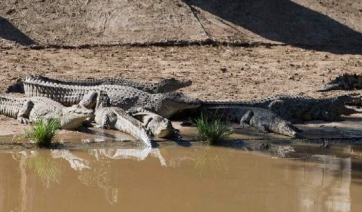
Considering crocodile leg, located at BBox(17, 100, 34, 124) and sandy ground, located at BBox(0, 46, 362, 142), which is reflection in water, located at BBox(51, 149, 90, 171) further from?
sandy ground, located at BBox(0, 46, 362, 142)

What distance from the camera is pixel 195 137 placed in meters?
9.30

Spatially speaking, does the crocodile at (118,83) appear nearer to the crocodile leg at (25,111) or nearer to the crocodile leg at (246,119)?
the crocodile leg at (25,111)

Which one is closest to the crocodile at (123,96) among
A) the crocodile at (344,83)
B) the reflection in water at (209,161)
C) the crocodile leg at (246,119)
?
the crocodile leg at (246,119)

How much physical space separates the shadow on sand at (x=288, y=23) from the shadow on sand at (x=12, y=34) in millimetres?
4070

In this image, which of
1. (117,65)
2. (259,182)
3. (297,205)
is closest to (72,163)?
(259,182)

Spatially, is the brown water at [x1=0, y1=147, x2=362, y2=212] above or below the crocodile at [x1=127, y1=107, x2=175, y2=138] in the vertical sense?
below

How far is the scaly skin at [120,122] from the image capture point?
9016mm

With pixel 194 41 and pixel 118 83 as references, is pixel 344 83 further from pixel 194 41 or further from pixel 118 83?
pixel 194 41

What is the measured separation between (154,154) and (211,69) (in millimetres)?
5735

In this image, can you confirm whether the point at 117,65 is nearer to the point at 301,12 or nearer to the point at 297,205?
the point at 301,12

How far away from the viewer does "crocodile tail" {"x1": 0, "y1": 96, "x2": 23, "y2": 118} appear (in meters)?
10.0

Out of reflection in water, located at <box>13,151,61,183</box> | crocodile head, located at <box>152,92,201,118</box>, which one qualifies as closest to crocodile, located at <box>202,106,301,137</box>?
crocodile head, located at <box>152,92,201,118</box>

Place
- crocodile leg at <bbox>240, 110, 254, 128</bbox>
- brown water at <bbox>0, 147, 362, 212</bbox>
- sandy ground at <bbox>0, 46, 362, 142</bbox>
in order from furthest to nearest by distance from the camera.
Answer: sandy ground at <bbox>0, 46, 362, 142</bbox>, crocodile leg at <bbox>240, 110, 254, 128</bbox>, brown water at <bbox>0, 147, 362, 212</bbox>

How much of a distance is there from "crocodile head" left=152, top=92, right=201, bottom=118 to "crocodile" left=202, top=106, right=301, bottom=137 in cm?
31
